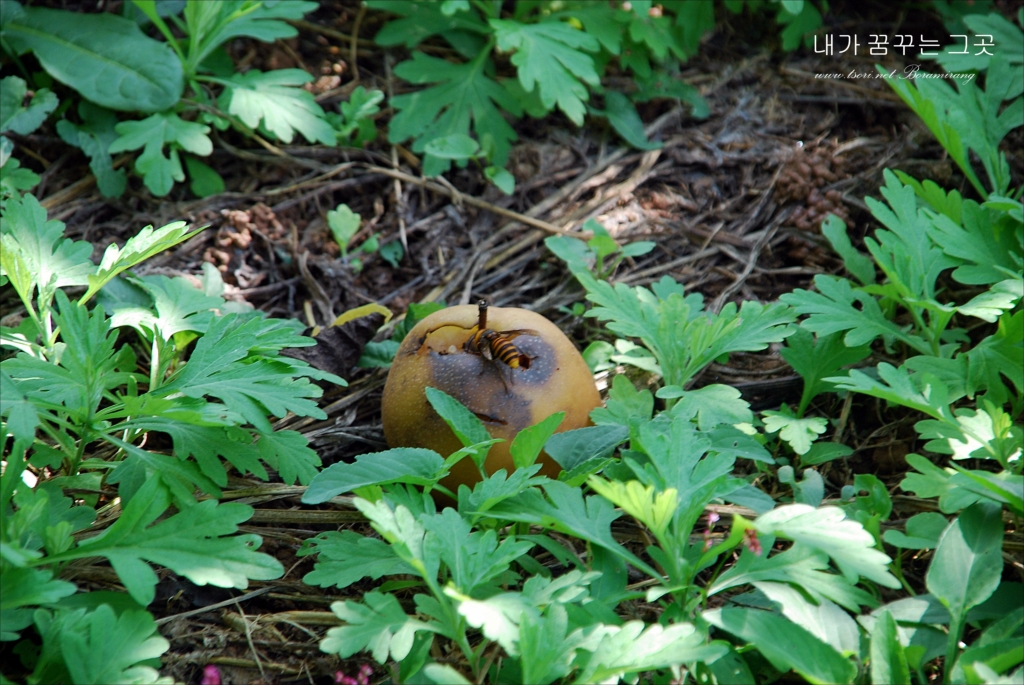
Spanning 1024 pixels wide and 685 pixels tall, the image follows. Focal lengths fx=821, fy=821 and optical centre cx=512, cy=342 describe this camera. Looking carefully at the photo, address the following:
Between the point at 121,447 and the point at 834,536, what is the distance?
1.60 meters

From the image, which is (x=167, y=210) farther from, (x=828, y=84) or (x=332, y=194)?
(x=828, y=84)

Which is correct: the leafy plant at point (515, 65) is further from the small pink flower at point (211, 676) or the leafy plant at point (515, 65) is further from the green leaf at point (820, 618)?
the small pink flower at point (211, 676)

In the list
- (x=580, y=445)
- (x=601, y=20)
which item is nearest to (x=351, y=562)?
(x=580, y=445)

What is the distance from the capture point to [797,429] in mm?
2252

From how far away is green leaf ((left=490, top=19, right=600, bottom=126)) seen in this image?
3014 millimetres

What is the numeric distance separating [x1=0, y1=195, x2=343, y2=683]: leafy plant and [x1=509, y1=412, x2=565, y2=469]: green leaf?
493mm

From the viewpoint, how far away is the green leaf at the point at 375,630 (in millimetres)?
1563

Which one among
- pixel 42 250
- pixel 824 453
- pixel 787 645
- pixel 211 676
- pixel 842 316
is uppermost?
pixel 42 250

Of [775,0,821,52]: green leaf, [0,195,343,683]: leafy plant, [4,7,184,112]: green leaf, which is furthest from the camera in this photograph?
[775,0,821,52]: green leaf

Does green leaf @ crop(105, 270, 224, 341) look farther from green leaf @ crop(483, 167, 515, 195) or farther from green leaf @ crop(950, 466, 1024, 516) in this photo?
green leaf @ crop(950, 466, 1024, 516)

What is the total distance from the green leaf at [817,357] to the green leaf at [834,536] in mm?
810

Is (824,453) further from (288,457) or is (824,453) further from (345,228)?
(345,228)

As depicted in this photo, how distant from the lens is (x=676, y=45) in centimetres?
350

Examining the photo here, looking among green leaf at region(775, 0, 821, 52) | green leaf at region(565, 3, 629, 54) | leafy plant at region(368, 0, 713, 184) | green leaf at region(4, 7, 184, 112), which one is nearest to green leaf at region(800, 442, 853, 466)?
leafy plant at region(368, 0, 713, 184)
